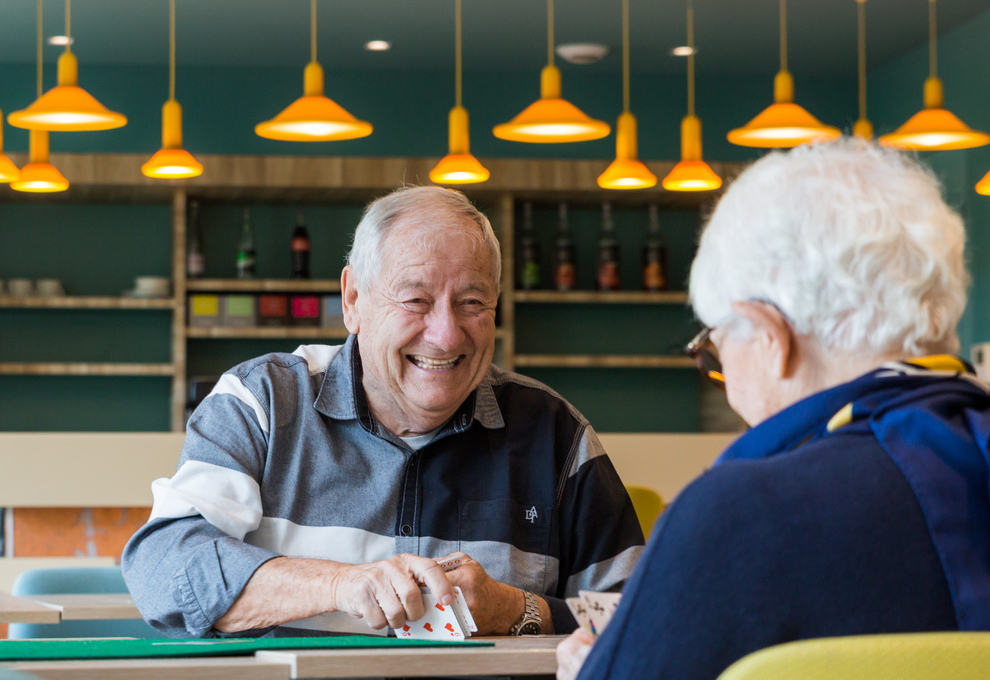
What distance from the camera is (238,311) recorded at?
5430 millimetres

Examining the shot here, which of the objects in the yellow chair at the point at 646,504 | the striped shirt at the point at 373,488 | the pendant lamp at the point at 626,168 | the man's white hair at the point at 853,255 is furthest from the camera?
the pendant lamp at the point at 626,168

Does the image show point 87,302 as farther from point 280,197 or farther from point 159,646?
point 159,646

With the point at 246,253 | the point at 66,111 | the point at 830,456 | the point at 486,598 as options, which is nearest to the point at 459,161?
the point at 66,111

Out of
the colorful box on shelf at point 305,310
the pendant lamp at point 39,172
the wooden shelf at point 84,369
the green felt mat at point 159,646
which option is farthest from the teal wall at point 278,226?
the green felt mat at point 159,646

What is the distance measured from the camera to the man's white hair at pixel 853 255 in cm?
92

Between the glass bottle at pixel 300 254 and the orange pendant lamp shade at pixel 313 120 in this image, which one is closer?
the orange pendant lamp shade at pixel 313 120

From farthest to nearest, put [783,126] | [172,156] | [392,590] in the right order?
[172,156], [783,126], [392,590]

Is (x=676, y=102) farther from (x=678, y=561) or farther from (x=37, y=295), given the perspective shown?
(x=678, y=561)

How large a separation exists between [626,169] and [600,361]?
1.88 m

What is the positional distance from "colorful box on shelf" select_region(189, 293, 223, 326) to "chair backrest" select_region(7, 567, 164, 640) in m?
3.17

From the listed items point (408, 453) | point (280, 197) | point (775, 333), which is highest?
point (280, 197)

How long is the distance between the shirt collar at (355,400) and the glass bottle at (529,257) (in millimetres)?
3988

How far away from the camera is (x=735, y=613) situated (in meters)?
0.78

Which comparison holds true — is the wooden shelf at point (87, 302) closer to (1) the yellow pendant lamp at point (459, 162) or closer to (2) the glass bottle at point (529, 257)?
(2) the glass bottle at point (529, 257)
